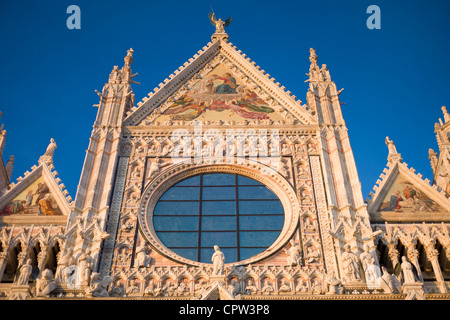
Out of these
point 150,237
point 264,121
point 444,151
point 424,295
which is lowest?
point 424,295

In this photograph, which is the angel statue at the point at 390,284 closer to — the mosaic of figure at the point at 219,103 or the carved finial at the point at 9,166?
the mosaic of figure at the point at 219,103

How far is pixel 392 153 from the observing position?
17.4 metres

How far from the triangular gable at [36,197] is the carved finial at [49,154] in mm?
328

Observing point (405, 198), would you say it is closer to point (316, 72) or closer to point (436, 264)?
point (436, 264)

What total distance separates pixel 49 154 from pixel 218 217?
214 inches

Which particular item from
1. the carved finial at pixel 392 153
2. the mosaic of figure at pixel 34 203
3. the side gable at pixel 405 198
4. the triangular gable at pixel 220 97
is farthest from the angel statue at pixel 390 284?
the mosaic of figure at pixel 34 203

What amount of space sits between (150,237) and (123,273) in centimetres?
128

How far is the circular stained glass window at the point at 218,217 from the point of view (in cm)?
1498

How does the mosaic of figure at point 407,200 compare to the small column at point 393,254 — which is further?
the mosaic of figure at point 407,200

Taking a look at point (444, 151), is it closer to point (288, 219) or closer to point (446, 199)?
point (446, 199)

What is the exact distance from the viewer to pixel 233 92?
1975 cm

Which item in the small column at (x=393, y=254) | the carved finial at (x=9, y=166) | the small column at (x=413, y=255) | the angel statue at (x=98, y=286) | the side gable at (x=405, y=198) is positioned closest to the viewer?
the angel statue at (x=98, y=286)

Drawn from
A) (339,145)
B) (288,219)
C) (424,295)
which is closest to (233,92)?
(339,145)

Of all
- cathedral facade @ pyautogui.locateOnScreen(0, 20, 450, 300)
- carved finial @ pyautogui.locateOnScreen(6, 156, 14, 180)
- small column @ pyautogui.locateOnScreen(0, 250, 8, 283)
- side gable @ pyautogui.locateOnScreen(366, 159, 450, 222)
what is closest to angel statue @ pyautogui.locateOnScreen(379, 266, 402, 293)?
cathedral facade @ pyautogui.locateOnScreen(0, 20, 450, 300)
